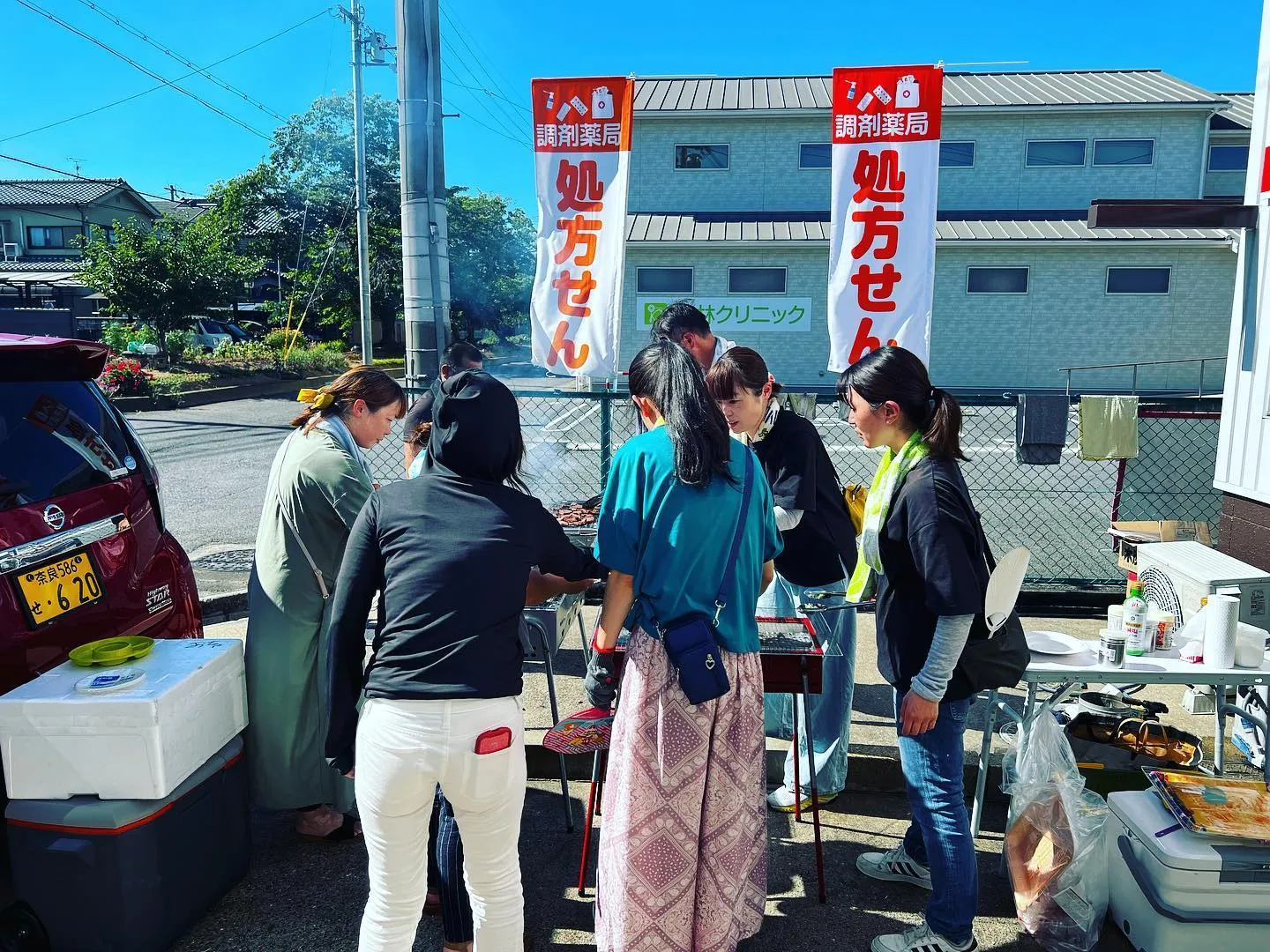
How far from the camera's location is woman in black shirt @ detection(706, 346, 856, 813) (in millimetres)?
3578

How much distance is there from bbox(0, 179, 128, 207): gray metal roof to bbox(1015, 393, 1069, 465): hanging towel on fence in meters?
46.4

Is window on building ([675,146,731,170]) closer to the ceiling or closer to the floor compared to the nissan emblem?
closer to the ceiling

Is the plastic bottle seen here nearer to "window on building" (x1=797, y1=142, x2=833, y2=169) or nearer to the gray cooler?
the gray cooler

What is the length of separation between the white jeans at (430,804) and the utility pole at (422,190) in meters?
4.11

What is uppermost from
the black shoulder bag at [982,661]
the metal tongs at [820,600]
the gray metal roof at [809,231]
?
the gray metal roof at [809,231]

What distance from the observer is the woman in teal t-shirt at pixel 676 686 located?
2410 mm

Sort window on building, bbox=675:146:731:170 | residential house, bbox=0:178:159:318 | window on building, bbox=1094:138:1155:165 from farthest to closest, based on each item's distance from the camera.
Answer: residential house, bbox=0:178:159:318
window on building, bbox=675:146:731:170
window on building, bbox=1094:138:1155:165

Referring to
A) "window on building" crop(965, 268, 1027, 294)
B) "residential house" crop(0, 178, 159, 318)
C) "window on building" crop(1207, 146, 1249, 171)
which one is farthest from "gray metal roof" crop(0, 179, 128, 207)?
"window on building" crop(1207, 146, 1249, 171)

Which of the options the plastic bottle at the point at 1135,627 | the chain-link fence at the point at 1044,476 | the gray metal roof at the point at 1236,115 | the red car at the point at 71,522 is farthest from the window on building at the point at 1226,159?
Answer: the red car at the point at 71,522

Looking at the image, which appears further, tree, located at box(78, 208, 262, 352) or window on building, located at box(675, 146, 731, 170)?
tree, located at box(78, 208, 262, 352)

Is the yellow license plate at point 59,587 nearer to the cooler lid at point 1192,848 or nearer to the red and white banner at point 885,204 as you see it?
the cooler lid at point 1192,848

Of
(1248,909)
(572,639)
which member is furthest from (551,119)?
(1248,909)

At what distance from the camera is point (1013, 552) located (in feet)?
8.38

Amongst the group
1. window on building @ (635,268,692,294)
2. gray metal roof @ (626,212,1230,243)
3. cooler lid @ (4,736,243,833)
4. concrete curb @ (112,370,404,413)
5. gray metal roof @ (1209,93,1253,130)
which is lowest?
cooler lid @ (4,736,243,833)
